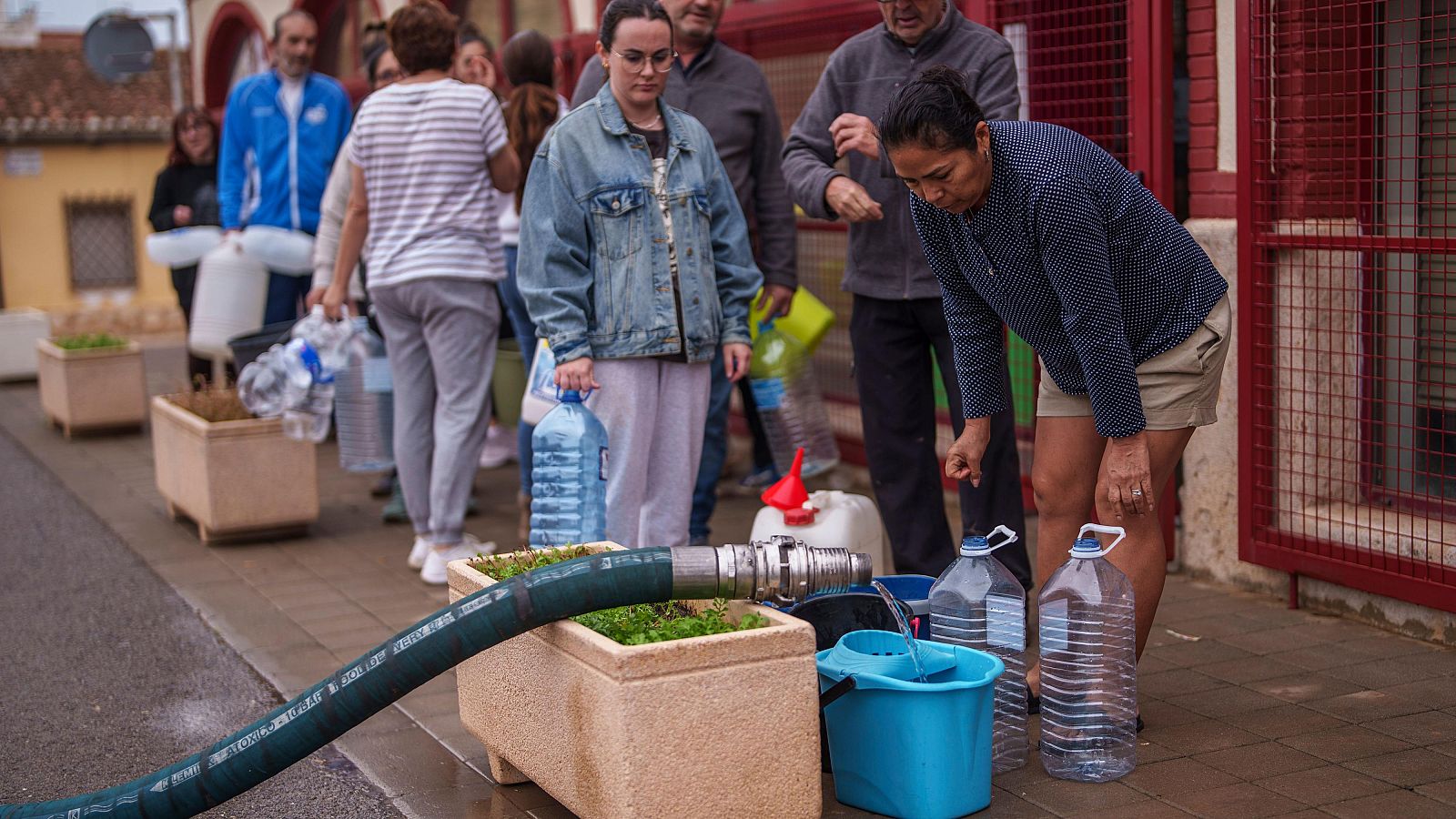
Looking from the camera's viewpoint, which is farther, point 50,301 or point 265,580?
point 50,301

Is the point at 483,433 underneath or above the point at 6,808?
above

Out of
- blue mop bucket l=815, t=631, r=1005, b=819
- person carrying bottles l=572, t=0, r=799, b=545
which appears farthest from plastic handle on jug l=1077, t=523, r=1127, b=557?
person carrying bottles l=572, t=0, r=799, b=545

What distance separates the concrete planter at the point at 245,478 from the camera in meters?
7.05

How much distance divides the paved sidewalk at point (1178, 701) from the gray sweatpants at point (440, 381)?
1.33 feet

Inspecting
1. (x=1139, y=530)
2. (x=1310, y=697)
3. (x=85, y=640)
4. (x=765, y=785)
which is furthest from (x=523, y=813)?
(x=85, y=640)

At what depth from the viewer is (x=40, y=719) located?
4867 mm

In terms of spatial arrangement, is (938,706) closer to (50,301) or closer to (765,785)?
(765,785)

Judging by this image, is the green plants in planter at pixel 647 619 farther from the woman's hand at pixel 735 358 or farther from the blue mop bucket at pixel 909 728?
the woman's hand at pixel 735 358

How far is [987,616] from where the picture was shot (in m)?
4.04

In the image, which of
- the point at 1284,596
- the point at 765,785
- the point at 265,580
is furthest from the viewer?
the point at 265,580

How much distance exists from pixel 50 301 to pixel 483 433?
23.1 m

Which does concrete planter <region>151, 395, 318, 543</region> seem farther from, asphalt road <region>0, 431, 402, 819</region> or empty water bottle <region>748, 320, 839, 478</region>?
empty water bottle <region>748, 320, 839, 478</region>

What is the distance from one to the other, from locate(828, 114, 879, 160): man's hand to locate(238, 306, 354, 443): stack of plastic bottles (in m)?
2.93

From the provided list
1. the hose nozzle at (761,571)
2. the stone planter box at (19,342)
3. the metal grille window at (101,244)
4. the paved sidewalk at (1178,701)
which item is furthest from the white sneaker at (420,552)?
the metal grille window at (101,244)
